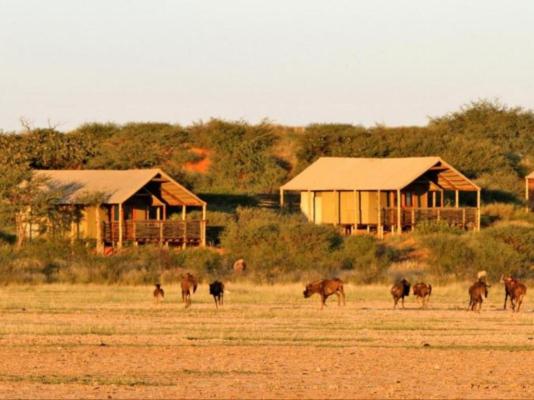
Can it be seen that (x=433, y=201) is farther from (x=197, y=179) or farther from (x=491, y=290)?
(x=491, y=290)

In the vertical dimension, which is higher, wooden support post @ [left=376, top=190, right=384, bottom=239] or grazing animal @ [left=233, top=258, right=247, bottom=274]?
wooden support post @ [left=376, top=190, right=384, bottom=239]

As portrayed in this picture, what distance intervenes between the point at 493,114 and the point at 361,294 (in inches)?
2232

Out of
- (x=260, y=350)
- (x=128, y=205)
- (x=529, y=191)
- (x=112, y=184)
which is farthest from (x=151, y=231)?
(x=260, y=350)

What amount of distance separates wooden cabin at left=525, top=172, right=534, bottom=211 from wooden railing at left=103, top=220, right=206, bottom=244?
18.5 metres

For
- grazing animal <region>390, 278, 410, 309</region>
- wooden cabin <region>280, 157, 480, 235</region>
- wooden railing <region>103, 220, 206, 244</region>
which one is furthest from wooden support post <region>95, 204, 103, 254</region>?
grazing animal <region>390, 278, 410, 309</region>

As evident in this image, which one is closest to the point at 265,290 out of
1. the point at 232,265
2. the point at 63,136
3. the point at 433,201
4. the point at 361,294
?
the point at 361,294

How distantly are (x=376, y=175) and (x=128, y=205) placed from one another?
1033cm

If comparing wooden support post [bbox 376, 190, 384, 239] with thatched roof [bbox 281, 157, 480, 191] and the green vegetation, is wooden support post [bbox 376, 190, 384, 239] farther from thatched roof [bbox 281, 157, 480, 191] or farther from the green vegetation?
the green vegetation

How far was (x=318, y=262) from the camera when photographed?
54.2m

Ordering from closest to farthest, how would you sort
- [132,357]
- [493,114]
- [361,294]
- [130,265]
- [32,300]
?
[132,357]
[32,300]
[361,294]
[130,265]
[493,114]

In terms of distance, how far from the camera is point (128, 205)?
62.6 metres

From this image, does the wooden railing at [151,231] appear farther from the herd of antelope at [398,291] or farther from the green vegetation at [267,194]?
the herd of antelope at [398,291]

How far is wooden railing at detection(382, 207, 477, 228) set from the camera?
208ft

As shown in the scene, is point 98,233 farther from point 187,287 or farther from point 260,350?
point 260,350
